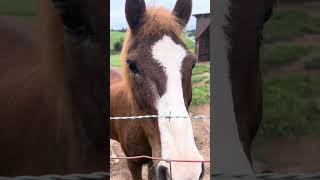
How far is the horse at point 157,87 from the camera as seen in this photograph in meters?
1.75

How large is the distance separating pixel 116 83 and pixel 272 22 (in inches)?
27.3

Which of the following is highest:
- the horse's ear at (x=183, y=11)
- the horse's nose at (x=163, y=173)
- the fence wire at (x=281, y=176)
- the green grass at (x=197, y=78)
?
the horse's ear at (x=183, y=11)

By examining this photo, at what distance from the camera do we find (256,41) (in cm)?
140

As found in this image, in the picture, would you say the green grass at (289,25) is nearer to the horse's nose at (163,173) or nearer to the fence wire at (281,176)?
the fence wire at (281,176)

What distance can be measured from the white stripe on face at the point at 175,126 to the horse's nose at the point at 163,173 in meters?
0.02

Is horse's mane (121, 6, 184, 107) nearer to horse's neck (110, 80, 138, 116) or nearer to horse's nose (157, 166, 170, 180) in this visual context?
horse's neck (110, 80, 138, 116)

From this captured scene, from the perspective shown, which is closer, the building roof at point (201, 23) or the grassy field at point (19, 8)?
the grassy field at point (19, 8)

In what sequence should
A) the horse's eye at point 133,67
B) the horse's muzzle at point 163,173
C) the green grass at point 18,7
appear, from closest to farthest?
the green grass at point 18,7
the horse's muzzle at point 163,173
the horse's eye at point 133,67

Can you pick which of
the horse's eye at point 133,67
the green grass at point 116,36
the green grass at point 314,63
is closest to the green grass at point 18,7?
the green grass at point 116,36

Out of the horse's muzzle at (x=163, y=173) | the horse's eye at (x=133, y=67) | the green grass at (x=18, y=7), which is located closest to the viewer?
the green grass at (x=18, y=7)

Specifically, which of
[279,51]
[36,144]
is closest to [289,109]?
[279,51]

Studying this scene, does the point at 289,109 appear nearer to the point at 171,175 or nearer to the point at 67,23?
the point at 171,175

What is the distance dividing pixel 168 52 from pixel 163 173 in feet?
1.58

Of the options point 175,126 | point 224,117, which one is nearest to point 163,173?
point 175,126
